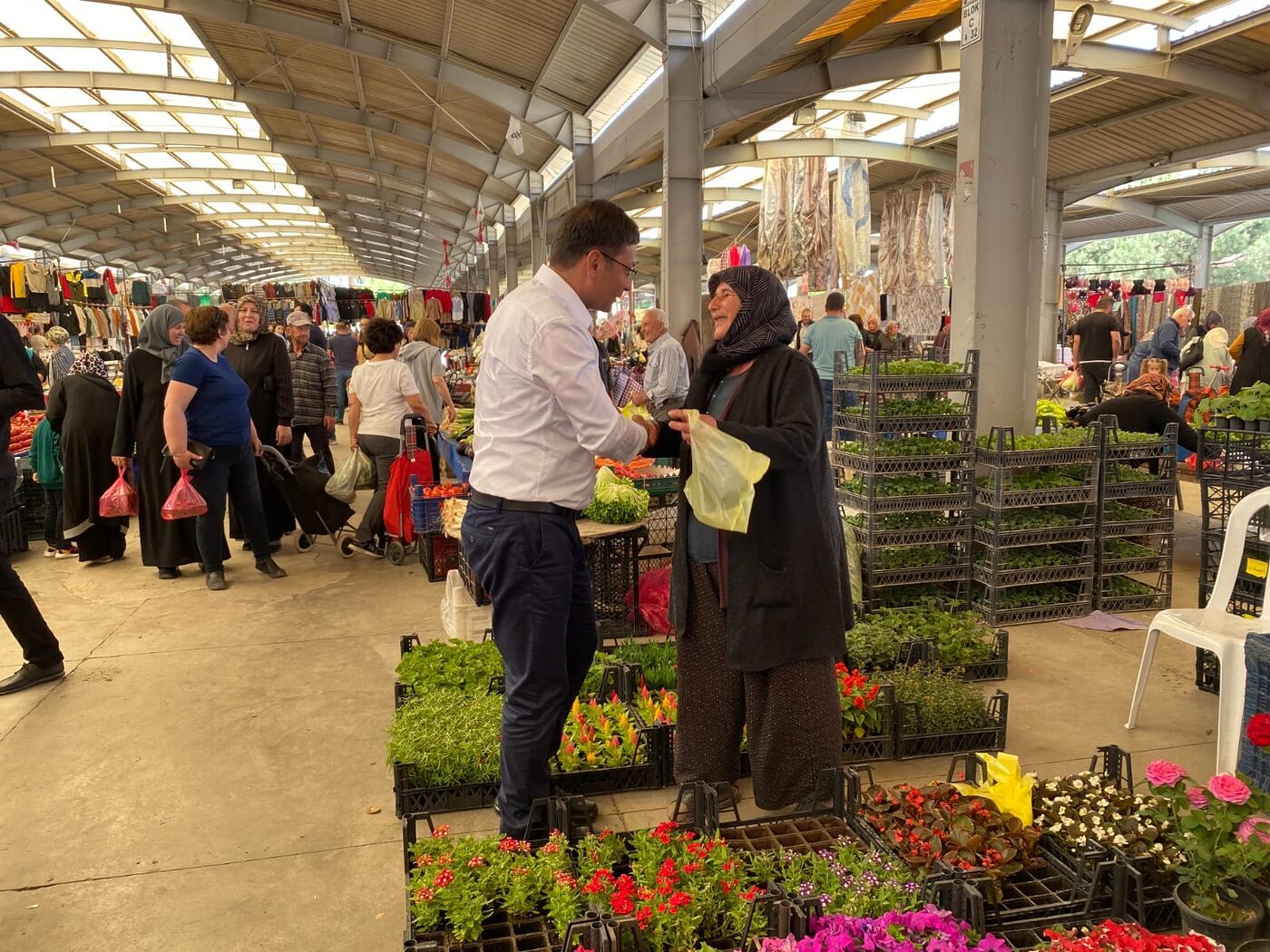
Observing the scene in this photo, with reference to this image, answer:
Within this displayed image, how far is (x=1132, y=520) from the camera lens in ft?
18.4

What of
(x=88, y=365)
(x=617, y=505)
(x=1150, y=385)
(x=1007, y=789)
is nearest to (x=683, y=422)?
(x=1007, y=789)

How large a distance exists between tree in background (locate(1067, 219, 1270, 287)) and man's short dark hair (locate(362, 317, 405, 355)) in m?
19.3

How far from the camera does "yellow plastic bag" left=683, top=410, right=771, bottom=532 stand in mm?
2785

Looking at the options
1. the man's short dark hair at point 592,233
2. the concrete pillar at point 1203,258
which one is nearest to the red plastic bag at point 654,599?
the man's short dark hair at point 592,233

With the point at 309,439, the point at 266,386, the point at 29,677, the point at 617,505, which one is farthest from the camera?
the point at 309,439

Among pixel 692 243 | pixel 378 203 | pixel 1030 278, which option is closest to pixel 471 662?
pixel 1030 278

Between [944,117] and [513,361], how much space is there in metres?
12.0

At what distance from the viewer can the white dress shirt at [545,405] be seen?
2.62 meters

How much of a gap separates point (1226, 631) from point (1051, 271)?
561 inches

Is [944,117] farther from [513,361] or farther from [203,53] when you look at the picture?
[513,361]

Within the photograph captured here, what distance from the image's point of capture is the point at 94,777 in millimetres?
3760

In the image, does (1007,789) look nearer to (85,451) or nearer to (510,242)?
(85,451)

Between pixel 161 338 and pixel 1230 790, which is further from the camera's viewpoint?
pixel 161 338

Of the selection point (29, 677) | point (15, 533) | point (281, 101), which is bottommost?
point (29, 677)
